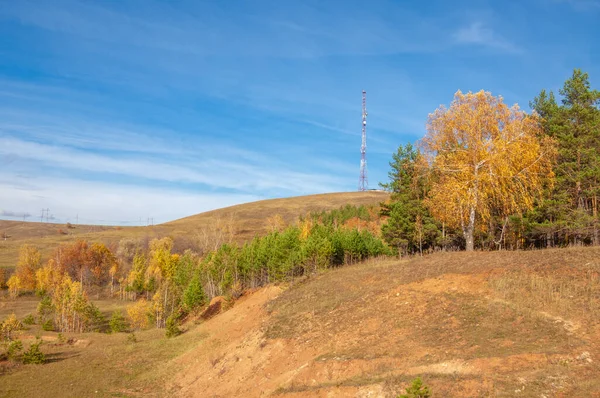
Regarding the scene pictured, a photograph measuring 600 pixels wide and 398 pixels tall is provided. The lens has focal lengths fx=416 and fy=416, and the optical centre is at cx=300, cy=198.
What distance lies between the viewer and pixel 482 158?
102ft

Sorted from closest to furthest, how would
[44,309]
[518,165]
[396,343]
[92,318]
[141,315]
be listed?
[396,343] < [518,165] < [92,318] < [141,315] < [44,309]

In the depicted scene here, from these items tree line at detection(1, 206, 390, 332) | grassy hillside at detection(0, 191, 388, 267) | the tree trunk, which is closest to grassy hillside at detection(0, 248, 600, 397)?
the tree trunk

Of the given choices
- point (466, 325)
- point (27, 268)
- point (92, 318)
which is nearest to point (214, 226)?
point (27, 268)

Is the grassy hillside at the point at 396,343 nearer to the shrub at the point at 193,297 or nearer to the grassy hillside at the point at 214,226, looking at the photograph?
the shrub at the point at 193,297

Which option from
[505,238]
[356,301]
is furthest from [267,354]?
[505,238]

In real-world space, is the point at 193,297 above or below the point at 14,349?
above

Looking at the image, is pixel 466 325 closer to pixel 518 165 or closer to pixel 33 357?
pixel 518 165

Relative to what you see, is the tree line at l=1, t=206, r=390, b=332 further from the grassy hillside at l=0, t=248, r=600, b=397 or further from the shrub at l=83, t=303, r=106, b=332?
the grassy hillside at l=0, t=248, r=600, b=397

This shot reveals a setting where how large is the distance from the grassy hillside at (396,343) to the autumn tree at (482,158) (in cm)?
480

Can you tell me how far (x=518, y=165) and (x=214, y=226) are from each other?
10713 centimetres

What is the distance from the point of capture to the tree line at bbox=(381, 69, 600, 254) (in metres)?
30.3

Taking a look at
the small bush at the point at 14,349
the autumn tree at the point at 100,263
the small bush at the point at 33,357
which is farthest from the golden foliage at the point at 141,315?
the autumn tree at the point at 100,263

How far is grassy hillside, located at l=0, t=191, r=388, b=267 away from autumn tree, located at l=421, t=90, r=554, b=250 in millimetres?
90675

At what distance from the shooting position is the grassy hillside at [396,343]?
14.1 metres
